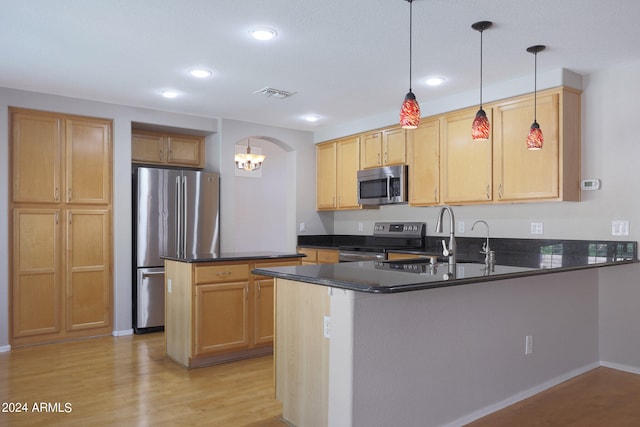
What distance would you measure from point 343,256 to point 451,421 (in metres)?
2.86

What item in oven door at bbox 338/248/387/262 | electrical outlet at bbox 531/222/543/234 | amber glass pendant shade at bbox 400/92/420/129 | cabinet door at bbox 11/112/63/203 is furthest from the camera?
oven door at bbox 338/248/387/262

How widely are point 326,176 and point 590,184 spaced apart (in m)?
3.20

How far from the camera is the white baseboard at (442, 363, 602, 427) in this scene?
8.89 feet

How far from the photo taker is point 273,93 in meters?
4.49

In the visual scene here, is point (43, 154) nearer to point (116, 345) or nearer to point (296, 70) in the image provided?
point (116, 345)

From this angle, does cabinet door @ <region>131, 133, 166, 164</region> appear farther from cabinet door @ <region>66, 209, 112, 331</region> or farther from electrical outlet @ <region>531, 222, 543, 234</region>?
electrical outlet @ <region>531, 222, 543, 234</region>

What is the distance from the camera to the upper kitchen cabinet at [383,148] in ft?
17.1

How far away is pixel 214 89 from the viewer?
174 inches

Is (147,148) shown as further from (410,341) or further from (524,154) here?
(410,341)

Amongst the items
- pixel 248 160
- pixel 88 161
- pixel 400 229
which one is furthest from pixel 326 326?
pixel 248 160

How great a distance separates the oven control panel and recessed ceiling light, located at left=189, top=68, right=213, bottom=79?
2760mm

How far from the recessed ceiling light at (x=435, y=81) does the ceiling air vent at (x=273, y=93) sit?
1.25m

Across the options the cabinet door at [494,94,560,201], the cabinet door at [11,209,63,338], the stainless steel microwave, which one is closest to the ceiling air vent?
the stainless steel microwave

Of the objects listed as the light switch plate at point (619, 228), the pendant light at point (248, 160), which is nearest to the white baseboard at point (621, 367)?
the light switch plate at point (619, 228)
